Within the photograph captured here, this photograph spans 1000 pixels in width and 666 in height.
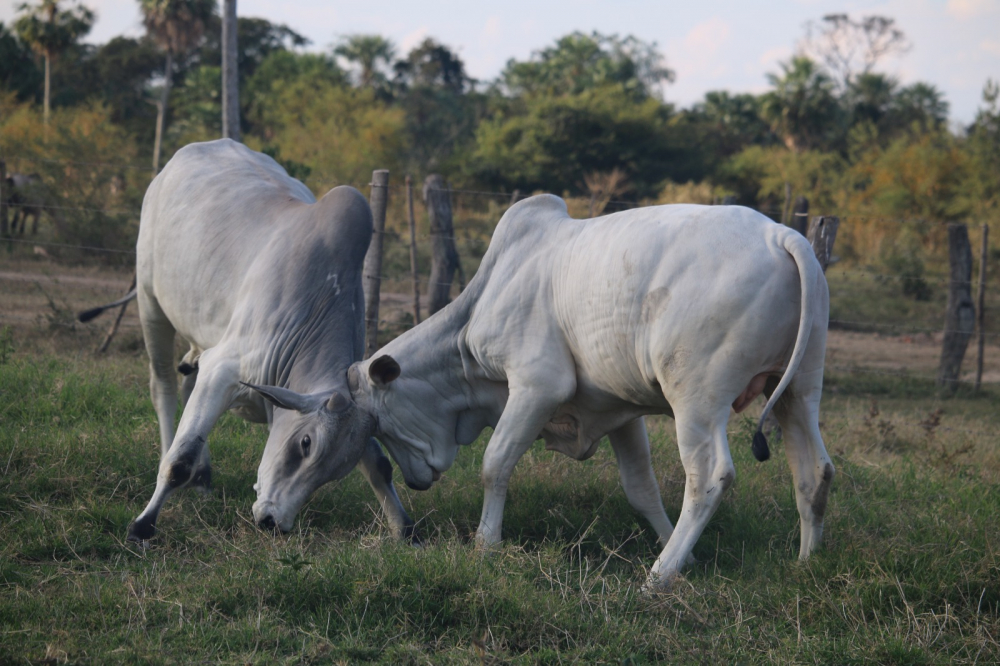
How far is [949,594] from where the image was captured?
360cm

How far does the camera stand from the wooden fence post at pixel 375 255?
289 inches

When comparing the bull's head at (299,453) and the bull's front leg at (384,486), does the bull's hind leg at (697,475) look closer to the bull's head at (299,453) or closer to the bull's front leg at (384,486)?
the bull's front leg at (384,486)

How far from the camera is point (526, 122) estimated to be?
29.6 meters

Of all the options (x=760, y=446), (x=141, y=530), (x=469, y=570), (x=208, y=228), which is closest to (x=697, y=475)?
(x=760, y=446)

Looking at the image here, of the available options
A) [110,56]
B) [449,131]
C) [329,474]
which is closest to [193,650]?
[329,474]

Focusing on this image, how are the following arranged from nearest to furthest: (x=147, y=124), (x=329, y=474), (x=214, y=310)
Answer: (x=329, y=474) < (x=214, y=310) < (x=147, y=124)

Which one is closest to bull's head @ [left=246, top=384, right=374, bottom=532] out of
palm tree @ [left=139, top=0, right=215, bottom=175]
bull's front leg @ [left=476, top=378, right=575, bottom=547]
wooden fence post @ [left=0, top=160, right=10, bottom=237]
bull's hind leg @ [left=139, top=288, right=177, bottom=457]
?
bull's front leg @ [left=476, top=378, right=575, bottom=547]

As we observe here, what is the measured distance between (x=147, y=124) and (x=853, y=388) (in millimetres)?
30609

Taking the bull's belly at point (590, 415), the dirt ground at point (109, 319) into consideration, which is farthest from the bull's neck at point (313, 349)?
the dirt ground at point (109, 319)

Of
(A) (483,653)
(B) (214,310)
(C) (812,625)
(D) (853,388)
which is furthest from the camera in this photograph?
(D) (853,388)

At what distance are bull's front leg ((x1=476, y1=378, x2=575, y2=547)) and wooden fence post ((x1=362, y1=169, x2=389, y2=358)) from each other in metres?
3.31

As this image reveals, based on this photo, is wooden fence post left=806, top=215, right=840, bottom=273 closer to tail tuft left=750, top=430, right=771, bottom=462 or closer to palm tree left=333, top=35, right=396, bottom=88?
tail tuft left=750, top=430, right=771, bottom=462

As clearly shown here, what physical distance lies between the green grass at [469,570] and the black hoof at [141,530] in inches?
2.5

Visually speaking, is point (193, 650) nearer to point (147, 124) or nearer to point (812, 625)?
point (812, 625)
